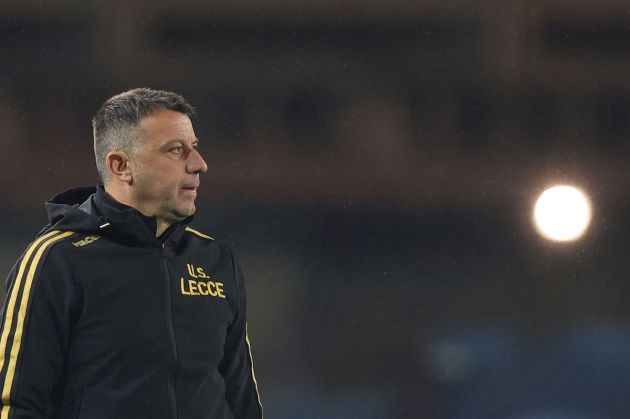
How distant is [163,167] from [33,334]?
35cm

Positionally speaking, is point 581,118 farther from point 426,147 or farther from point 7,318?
point 7,318

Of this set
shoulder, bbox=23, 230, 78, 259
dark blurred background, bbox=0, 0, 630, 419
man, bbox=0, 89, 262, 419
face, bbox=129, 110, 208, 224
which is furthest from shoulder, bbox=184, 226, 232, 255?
dark blurred background, bbox=0, 0, 630, 419

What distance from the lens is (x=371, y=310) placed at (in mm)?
11531

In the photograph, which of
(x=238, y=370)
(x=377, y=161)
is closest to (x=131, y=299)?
(x=238, y=370)

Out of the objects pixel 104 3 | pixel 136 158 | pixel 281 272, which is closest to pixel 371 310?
pixel 281 272

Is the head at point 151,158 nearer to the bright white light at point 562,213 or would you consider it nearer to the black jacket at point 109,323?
the black jacket at point 109,323

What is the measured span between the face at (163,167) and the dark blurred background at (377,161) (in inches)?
317

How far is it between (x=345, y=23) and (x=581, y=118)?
120 inches

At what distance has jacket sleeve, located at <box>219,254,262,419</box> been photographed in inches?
69.9

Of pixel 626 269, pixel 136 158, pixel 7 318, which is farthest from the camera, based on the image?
pixel 626 269

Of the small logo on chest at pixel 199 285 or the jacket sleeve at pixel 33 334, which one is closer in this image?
the jacket sleeve at pixel 33 334

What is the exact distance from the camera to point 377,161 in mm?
11008

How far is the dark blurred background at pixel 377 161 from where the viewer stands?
10.6 m

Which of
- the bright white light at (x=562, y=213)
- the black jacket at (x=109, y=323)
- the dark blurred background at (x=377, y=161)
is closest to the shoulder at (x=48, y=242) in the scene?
the black jacket at (x=109, y=323)
